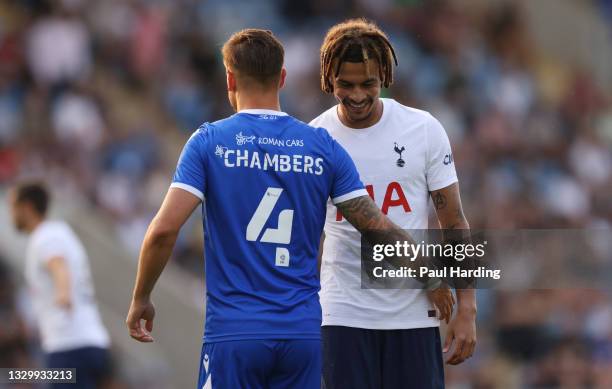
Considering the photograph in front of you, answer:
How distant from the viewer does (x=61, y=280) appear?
9.98 meters

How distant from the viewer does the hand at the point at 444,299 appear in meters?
6.98

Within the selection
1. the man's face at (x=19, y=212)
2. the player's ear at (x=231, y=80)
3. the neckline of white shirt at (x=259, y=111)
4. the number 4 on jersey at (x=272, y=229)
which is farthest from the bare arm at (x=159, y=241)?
the man's face at (x=19, y=212)

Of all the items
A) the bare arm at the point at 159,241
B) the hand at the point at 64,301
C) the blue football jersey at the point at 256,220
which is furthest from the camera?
the hand at the point at 64,301

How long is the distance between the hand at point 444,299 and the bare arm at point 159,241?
5.17ft

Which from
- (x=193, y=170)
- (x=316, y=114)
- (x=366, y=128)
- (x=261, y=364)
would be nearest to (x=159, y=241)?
(x=193, y=170)

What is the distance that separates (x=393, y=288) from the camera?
698cm

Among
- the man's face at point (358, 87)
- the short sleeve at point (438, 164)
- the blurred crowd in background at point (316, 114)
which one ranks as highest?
the blurred crowd in background at point (316, 114)

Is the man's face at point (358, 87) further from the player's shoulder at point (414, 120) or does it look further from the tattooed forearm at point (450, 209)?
the tattooed forearm at point (450, 209)

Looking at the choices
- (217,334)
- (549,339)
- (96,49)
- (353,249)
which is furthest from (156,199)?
(217,334)

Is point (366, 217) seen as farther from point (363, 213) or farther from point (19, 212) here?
point (19, 212)

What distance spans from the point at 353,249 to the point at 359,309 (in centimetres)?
30

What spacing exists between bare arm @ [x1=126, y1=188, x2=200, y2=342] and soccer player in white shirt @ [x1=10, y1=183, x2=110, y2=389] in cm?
408

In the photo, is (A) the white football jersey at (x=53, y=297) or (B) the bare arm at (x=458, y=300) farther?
(A) the white football jersey at (x=53, y=297)

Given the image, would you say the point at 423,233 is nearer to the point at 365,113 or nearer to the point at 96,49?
the point at 365,113
